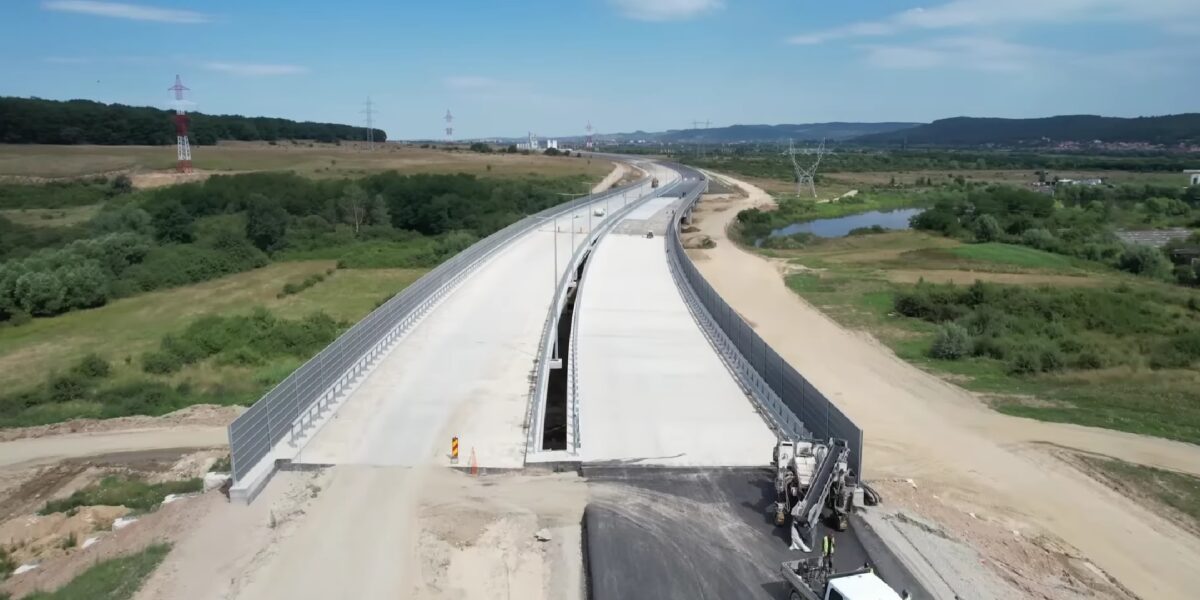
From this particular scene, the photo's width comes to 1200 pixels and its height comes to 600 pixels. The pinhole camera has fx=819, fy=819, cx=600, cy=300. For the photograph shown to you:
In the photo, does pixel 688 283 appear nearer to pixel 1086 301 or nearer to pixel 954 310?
pixel 954 310

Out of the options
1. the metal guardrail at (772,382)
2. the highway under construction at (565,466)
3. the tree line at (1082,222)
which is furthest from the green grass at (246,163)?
the highway under construction at (565,466)

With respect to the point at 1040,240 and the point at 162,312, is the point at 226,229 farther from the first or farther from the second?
the point at 1040,240

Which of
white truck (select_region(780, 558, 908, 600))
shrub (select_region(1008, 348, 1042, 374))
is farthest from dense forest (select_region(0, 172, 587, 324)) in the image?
white truck (select_region(780, 558, 908, 600))

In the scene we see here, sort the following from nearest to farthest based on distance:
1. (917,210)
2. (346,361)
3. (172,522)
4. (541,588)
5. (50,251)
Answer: (541,588) → (172,522) → (346,361) → (50,251) → (917,210)

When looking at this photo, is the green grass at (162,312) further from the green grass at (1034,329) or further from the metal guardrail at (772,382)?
the green grass at (1034,329)

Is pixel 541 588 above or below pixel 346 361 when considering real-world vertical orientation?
below

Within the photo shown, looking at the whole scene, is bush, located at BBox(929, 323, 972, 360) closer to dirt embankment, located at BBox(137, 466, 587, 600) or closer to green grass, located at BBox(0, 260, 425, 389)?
dirt embankment, located at BBox(137, 466, 587, 600)

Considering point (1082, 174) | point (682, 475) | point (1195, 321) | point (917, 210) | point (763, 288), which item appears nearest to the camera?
point (682, 475)

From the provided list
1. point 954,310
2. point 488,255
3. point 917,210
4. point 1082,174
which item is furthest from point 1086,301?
point 1082,174
